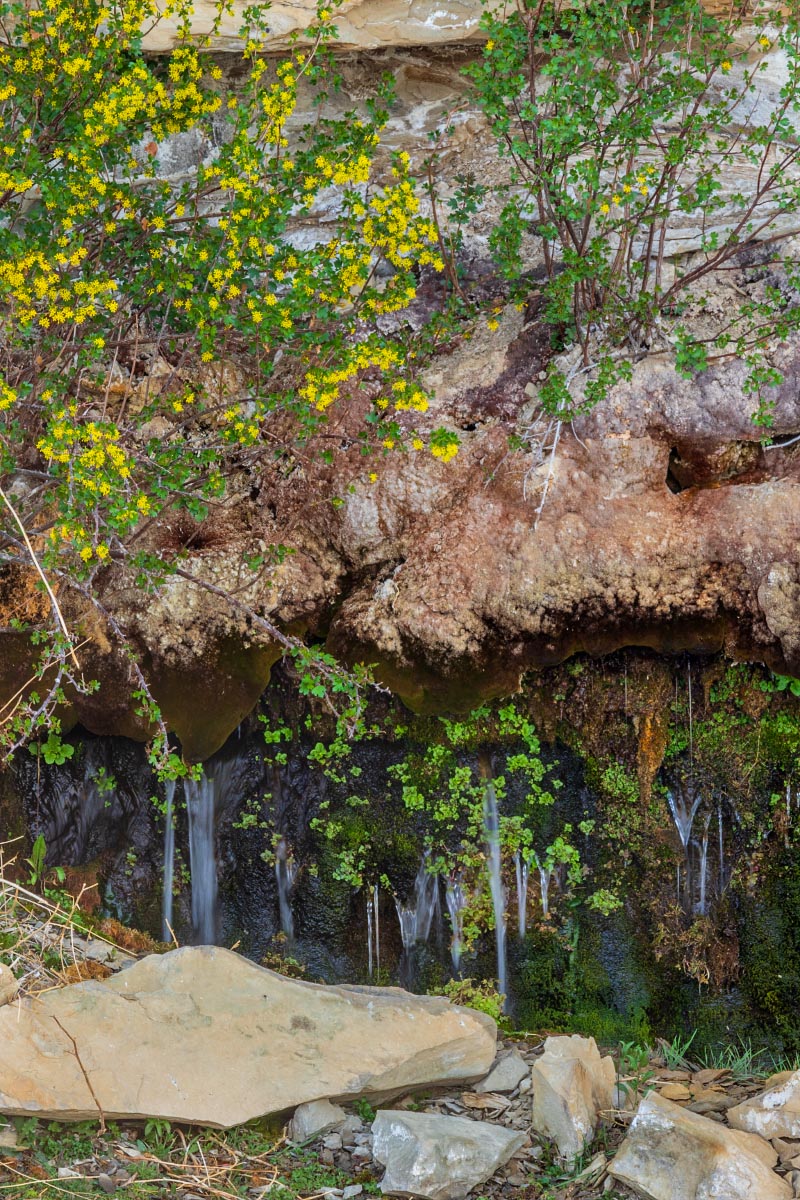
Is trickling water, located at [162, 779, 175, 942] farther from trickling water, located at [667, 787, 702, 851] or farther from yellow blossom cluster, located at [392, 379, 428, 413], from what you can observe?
trickling water, located at [667, 787, 702, 851]

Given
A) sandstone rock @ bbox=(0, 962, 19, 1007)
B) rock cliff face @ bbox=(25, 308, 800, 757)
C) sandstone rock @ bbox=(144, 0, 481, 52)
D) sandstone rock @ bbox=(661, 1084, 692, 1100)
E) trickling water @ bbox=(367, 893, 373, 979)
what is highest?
sandstone rock @ bbox=(144, 0, 481, 52)

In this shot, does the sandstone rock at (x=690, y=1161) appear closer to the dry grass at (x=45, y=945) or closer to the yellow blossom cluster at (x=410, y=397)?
the dry grass at (x=45, y=945)

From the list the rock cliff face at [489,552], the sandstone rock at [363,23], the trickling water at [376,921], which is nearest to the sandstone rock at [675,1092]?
the trickling water at [376,921]

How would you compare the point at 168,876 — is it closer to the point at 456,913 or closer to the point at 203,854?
the point at 203,854

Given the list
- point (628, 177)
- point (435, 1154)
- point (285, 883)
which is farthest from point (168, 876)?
point (628, 177)

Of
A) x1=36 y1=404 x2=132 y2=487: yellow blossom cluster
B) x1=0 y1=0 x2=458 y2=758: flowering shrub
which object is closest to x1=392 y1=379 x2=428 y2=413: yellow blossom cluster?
x1=0 y1=0 x2=458 y2=758: flowering shrub

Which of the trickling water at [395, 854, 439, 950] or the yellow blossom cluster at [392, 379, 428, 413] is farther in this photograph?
the trickling water at [395, 854, 439, 950]

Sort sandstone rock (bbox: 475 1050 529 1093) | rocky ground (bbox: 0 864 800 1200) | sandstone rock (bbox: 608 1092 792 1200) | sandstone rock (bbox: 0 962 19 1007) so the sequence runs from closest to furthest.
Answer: sandstone rock (bbox: 608 1092 792 1200) < rocky ground (bbox: 0 864 800 1200) < sandstone rock (bbox: 0 962 19 1007) < sandstone rock (bbox: 475 1050 529 1093)

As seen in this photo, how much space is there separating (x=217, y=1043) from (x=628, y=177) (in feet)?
12.4

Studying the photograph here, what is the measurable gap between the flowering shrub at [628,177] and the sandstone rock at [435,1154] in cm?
294

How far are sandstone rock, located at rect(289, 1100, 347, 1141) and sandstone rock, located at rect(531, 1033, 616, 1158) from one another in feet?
2.50

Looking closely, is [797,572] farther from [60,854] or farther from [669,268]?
[60,854]

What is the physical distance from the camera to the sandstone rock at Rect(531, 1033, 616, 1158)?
12.3 feet

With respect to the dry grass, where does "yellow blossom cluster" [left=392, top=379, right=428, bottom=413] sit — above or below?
above
